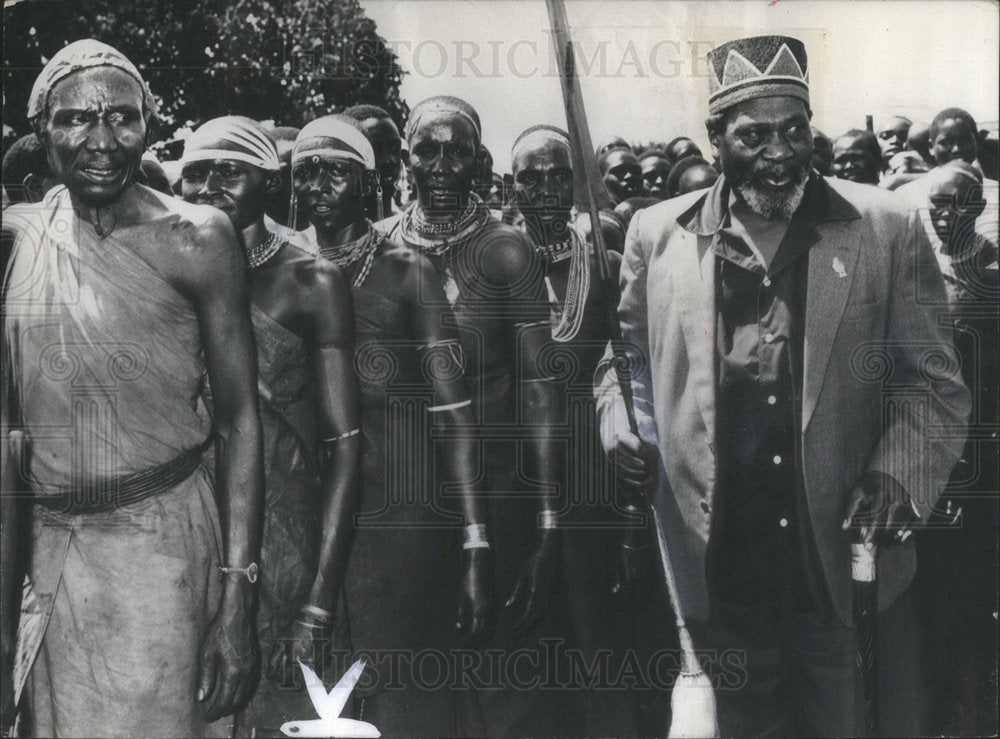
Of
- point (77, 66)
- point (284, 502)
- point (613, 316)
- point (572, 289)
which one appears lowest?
point (284, 502)

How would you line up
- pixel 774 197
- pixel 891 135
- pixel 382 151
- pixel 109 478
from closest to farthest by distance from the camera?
pixel 109 478 → pixel 774 197 → pixel 382 151 → pixel 891 135

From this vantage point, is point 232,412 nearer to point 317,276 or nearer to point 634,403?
point 317,276

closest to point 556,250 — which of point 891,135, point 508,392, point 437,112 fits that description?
point 508,392

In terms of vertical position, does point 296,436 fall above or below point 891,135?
below

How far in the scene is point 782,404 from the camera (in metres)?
3.78

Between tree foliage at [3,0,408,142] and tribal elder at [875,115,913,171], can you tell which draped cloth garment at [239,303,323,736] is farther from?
tribal elder at [875,115,913,171]

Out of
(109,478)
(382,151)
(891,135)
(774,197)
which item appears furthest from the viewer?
(891,135)

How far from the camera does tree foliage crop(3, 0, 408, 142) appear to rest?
397 cm

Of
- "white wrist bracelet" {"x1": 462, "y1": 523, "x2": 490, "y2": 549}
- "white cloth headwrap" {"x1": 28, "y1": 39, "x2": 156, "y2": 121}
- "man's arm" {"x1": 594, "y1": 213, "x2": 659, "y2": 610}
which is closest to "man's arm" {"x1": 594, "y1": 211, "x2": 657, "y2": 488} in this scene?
"man's arm" {"x1": 594, "y1": 213, "x2": 659, "y2": 610}

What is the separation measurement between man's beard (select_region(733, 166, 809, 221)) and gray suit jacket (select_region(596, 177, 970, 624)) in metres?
0.05

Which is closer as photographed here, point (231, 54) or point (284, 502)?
point (284, 502)

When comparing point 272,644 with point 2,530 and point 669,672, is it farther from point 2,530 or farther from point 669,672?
point 669,672

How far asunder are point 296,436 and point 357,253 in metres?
0.75

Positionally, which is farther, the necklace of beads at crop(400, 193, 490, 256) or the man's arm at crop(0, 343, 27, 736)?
the necklace of beads at crop(400, 193, 490, 256)
